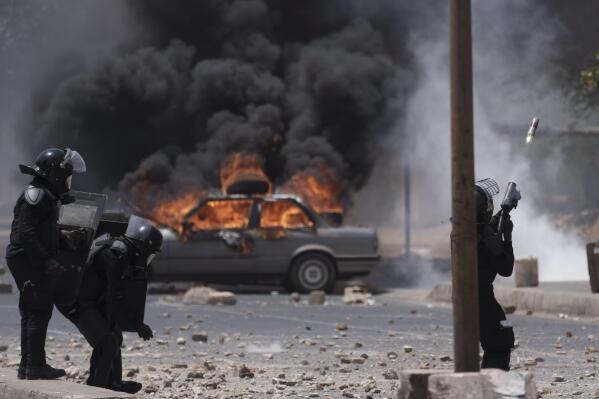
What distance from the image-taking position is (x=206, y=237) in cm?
2230

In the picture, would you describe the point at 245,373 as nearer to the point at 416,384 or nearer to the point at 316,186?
the point at 416,384

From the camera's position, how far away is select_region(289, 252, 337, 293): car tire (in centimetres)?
2245

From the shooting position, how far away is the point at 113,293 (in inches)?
352

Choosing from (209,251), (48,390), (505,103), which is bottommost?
(48,390)

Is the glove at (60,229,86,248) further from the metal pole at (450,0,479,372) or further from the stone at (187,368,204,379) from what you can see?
the metal pole at (450,0,479,372)

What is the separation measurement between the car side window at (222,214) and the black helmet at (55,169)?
1357cm

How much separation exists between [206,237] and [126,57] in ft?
28.5

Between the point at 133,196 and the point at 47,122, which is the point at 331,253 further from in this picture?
the point at 47,122

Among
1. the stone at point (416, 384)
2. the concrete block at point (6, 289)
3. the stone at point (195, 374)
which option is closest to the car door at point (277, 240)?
the concrete block at point (6, 289)

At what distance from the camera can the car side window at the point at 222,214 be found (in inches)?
899

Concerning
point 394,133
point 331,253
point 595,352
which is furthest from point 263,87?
point 595,352

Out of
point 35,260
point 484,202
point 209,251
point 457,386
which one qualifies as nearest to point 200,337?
point 35,260

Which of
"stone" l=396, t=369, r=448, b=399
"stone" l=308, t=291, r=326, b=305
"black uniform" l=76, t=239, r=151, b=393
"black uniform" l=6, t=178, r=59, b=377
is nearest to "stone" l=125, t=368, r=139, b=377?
"black uniform" l=76, t=239, r=151, b=393

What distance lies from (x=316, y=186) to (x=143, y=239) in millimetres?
17682
